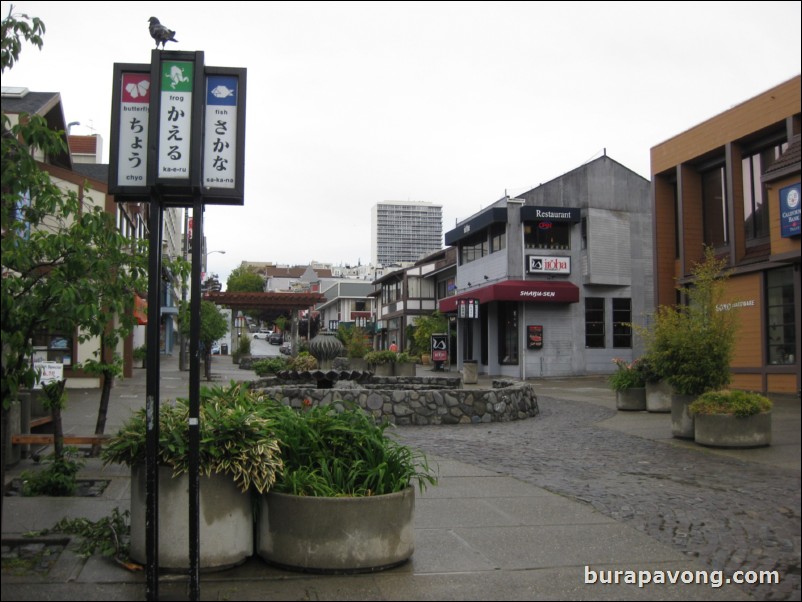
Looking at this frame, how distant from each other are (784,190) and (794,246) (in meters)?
0.29

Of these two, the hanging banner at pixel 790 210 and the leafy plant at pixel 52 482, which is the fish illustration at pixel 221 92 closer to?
the hanging banner at pixel 790 210

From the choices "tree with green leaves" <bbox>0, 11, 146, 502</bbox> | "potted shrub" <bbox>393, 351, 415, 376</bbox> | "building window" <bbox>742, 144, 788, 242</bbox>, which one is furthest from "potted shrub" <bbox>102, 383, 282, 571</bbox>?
"potted shrub" <bbox>393, 351, 415, 376</bbox>

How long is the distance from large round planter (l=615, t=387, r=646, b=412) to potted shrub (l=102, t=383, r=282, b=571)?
45.4ft

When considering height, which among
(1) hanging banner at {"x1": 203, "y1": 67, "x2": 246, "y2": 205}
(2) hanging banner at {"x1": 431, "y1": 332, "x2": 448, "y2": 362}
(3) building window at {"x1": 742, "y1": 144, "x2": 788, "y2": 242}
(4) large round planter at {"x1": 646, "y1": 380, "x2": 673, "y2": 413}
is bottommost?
(4) large round planter at {"x1": 646, "y1": 380, "x2": 673, "y2": 413}

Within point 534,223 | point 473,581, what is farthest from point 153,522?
point 534,223

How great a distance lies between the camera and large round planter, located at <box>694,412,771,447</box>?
10.9 meters

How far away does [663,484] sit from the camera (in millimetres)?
8781

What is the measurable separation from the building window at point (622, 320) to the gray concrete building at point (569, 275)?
48 millimetres

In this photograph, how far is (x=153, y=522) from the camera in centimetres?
483

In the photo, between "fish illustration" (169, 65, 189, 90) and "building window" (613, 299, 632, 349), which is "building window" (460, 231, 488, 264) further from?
"fish illustration" (169, 65, 189, 90)

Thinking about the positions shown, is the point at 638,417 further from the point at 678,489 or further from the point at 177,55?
the point at 177,55

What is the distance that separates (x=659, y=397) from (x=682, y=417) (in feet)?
15.0

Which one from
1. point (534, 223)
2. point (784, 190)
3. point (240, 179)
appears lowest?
point (784, 190)

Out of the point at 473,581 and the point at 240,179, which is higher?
the point at 240,179
